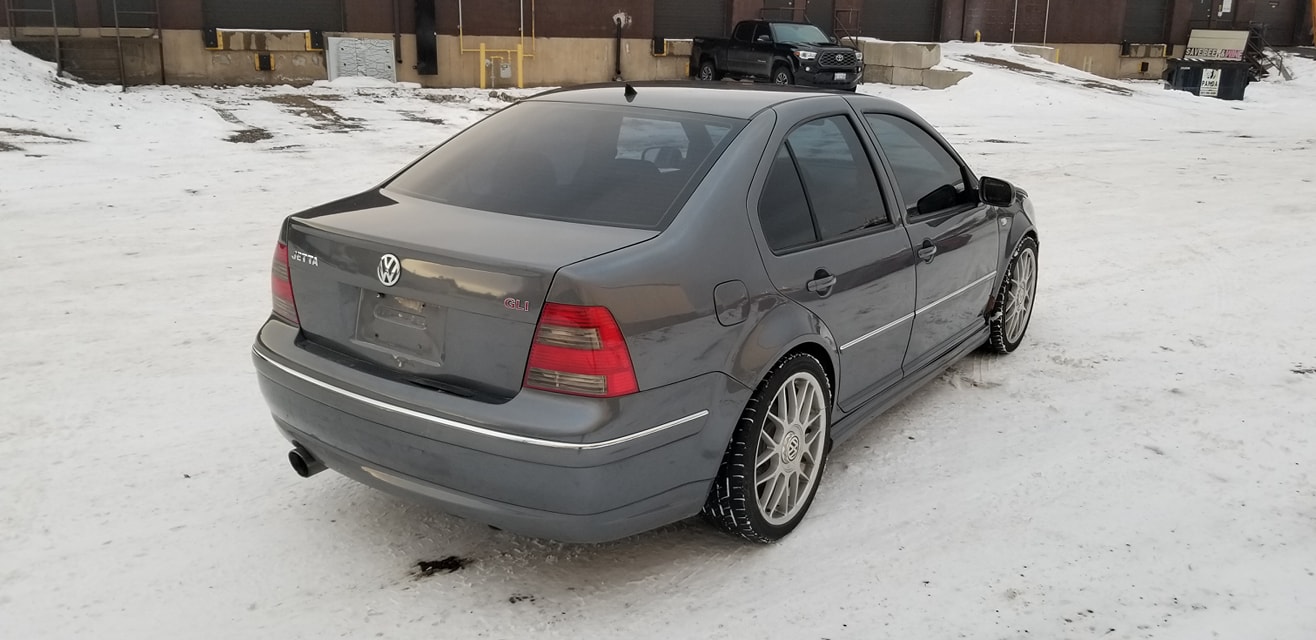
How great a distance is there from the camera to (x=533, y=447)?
2955 mm

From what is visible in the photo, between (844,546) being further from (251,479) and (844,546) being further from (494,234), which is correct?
(251,479)

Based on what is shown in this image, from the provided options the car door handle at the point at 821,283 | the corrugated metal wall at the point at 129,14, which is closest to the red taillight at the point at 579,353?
the car door handle at the point at 821,283

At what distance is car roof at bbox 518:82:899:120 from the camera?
4020 millimetres

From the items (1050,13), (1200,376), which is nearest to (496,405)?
(1200,376)

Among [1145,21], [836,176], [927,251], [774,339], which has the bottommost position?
[774,339]

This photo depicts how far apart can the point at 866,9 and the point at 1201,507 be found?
106ft

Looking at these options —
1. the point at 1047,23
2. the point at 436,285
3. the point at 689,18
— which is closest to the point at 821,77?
the point at 689,18

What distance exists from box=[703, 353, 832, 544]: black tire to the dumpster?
31.0 meters

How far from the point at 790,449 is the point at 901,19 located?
111 ft

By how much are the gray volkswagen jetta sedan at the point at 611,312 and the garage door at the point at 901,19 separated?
104ft

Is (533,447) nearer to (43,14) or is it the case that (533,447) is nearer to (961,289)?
(961,289)

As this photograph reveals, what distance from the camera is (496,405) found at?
9.93 ft

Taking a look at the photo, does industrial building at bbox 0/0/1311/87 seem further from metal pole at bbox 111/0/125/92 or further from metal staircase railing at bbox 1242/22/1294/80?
metal staircase railing at bbox 1242/22/1294/80

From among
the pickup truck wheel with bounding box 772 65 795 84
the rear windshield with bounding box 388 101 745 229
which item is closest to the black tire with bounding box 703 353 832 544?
the rear windshield with bounding box 388 101 745 229
